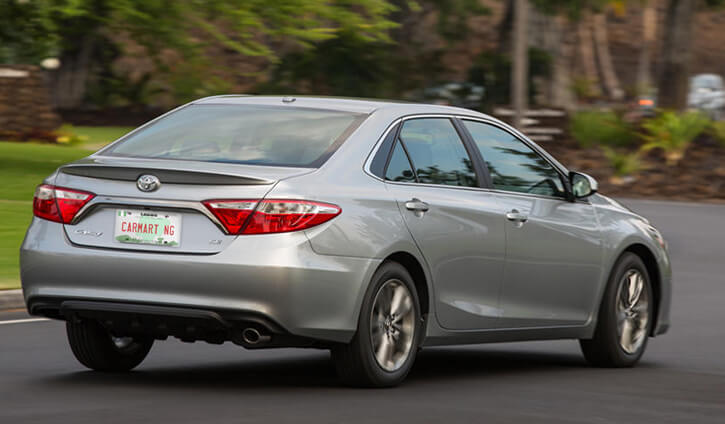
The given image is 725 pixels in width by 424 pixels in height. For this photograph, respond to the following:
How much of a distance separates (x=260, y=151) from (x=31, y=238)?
1241 millimetres

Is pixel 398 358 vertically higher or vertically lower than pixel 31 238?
lower

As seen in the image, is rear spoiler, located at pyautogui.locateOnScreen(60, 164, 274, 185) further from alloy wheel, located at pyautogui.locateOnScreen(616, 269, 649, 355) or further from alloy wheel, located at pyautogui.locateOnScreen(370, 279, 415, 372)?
alloy wheel, located at pyautogui.locateOnScreen(616, 269, 649, 355)

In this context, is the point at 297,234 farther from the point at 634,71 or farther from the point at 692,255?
the point at 634,71

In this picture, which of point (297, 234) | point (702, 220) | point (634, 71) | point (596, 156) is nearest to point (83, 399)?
point (297, 234)

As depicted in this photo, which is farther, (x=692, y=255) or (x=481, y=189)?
(x=692, y=255)

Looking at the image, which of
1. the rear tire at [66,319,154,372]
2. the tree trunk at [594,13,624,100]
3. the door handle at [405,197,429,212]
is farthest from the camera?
the tree trunk at [594,13,624,100]

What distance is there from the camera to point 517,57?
3553cm

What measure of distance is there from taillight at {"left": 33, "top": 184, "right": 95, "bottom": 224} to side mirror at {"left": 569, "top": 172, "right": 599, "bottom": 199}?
322 cm

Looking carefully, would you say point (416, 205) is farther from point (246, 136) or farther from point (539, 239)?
point (539, 239)

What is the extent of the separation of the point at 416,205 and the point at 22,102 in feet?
94.6

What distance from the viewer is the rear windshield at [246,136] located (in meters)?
8.16

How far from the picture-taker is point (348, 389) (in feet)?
27.0

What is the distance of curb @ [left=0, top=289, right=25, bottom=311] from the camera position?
12039mm

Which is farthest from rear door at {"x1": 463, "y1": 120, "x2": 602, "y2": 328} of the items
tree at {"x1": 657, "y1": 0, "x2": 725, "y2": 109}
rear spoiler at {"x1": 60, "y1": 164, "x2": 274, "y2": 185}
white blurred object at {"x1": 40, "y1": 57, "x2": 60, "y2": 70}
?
white blurred object at {"x1": 40, "y1": 57, "x2": 60, "y2": 70}
